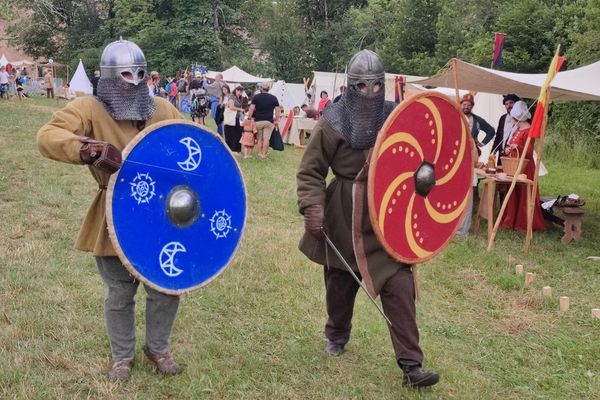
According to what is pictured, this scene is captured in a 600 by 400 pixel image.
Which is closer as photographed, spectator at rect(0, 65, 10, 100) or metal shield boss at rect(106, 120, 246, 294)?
metal shield boss at rect(106, 120, 246, 294)

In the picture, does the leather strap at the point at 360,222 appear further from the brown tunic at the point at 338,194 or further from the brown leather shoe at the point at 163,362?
the brown leather shoe at the point at 163,362

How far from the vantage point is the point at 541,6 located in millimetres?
16859

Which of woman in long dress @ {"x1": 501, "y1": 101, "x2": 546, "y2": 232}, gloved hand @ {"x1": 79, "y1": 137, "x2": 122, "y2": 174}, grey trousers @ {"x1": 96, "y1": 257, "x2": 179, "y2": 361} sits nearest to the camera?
gloved hand @ {"x1": 79, "y1": 137, "x2": 122, "y2": 174}

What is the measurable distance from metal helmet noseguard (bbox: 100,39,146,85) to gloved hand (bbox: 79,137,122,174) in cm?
41

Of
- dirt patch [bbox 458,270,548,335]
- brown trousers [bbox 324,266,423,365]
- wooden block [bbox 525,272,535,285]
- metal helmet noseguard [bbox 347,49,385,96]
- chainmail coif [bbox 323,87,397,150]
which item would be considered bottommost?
dirt patch [bbox 458,270,548,335]

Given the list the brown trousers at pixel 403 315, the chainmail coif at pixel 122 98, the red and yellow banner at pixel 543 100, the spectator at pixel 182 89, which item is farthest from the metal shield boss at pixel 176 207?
the spectator at pixel 182 89

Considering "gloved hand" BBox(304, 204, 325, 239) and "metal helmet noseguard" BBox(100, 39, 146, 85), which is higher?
"metal helmet noseguard" BBox(100, 39, 146, 85)

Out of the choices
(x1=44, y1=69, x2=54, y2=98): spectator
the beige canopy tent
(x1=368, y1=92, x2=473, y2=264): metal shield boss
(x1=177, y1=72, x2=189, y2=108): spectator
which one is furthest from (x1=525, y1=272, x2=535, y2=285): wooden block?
(x1=44, y1=69, x2=54, y2=98): spectator

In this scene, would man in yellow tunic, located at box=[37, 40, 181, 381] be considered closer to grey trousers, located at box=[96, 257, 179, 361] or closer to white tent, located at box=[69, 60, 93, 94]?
grey trousers, located at box=[96, 257, 179, 361]

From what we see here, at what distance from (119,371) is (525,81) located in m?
5.50

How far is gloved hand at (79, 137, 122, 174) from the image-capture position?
255 centimetres

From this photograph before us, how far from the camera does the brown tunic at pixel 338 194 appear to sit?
10.3 feet

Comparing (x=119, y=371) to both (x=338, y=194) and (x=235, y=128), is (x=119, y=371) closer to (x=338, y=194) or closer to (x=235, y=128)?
(x=338, y=194)

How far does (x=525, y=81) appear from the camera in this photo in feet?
22.7
